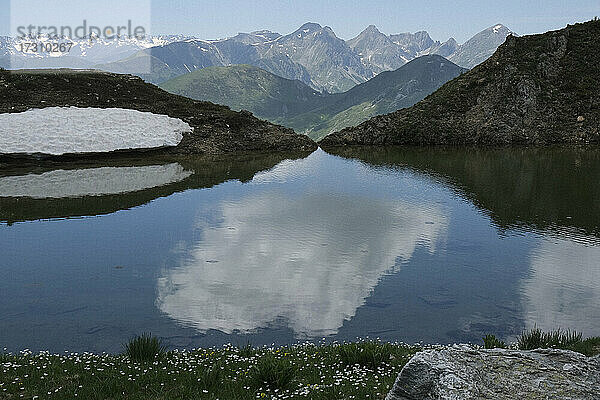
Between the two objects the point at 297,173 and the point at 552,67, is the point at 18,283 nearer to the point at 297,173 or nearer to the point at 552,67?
the point at 297,173

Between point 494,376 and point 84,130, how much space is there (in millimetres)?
51780

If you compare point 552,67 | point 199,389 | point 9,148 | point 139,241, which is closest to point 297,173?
point 139,241

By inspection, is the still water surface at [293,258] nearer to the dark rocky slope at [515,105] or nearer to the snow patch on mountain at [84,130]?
the snow patch on mountain at [84,130]

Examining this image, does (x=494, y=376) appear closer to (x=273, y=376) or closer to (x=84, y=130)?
(x=273, y=376)

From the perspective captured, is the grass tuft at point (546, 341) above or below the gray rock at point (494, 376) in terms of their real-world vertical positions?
below

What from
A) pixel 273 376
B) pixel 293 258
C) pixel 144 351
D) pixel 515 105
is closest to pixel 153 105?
pixel 515 105

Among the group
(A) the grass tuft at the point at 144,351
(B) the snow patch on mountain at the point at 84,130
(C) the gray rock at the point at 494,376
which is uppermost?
(B) the snow patch on mountain at the point at 84,130

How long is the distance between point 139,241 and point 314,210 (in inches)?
398

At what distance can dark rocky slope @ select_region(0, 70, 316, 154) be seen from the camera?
187 feet

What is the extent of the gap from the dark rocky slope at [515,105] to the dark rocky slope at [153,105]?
9843mm

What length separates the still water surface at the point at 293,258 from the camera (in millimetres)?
14250

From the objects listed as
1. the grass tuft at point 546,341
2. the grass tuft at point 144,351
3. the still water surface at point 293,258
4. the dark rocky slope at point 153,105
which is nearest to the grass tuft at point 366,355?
the still water surface at point 293,258

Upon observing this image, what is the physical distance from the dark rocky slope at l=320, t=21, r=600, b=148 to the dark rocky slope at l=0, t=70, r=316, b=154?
9.84 meters

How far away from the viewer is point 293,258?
2003cm
